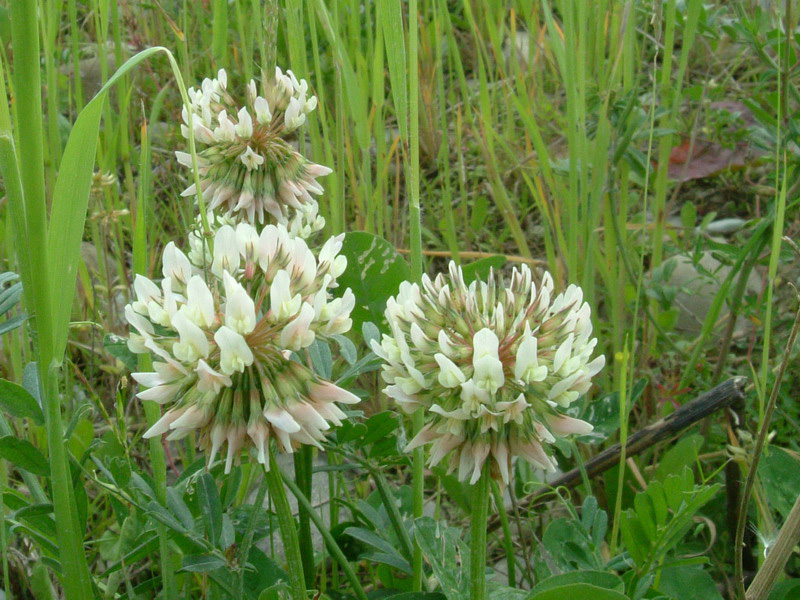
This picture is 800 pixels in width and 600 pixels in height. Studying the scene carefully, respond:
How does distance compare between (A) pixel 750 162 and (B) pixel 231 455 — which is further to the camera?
(A) pixel 750 162

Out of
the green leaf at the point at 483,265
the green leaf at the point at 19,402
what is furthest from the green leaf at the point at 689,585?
the green leaf at the point at 19,402

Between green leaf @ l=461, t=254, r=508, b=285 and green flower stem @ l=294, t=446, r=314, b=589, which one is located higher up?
green leaf @ l=461, t=254, r=508, b=285

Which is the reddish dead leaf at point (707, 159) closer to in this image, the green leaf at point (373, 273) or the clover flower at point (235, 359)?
the green leaf at point (373, 273)

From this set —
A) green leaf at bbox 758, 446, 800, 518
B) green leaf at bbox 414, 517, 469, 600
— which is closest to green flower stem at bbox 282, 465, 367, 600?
green leaf at bbox 414, 517, 469, 600

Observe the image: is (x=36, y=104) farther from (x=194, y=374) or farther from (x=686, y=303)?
(x=686, y=303)

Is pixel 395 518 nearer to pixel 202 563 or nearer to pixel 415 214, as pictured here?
pixel 202 563

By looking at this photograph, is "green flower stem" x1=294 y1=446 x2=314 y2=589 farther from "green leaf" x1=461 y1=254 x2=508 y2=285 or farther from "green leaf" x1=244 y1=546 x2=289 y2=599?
"green leaf" x1=461 y1=254 x2=508 y2=285

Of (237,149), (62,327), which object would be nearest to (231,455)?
(62,327)

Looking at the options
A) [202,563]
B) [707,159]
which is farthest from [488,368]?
[707,159]
